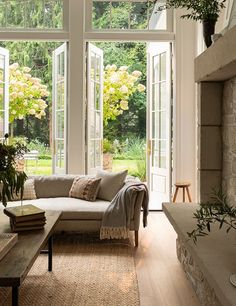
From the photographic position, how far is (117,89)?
35.8 ft

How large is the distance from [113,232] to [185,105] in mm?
2781

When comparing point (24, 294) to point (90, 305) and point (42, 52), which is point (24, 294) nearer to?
point (90, 305)

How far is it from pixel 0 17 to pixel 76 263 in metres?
4.39

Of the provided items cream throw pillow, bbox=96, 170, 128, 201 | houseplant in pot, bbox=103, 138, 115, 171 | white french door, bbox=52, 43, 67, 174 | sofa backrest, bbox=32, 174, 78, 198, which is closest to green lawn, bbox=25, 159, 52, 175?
houseplant in pot, bbox=103, 138, 115, 171

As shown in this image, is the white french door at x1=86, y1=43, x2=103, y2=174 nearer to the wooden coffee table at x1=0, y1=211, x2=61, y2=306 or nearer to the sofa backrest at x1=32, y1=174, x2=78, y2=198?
the sofa backrest at x1=32, y1=174, x2=78, y2=198

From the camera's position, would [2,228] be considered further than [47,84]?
No

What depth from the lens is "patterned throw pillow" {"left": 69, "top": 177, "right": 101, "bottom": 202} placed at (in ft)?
17.9

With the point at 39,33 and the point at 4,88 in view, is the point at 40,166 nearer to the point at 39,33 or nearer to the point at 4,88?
the point at 4,88

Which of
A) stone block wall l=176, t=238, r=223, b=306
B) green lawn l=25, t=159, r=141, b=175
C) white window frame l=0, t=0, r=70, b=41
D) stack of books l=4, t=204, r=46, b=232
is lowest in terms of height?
stone block wall l=176, t=238, r=223, b=306

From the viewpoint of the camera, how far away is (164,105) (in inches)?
277

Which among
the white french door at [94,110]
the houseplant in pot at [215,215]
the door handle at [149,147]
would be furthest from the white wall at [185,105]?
the houseplant in pot at [215,215]

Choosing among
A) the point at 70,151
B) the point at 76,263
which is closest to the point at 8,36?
the point at 70,151

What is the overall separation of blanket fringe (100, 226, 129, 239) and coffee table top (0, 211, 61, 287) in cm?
104

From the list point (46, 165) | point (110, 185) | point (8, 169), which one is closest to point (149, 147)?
point (110, 185)
